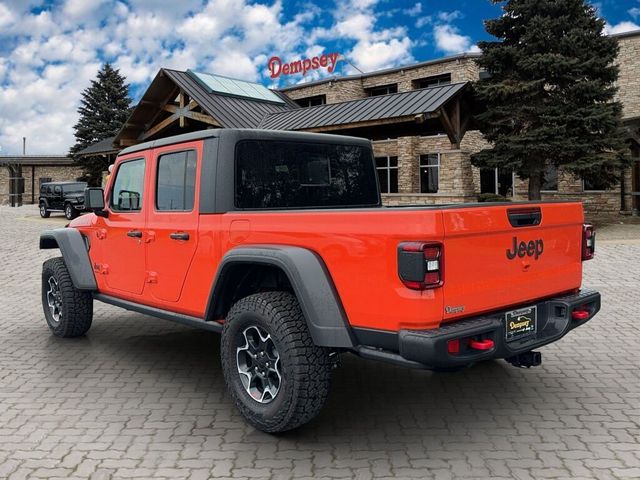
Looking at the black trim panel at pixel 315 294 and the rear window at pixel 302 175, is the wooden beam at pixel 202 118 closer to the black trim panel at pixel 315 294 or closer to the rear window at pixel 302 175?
the rear window at pixel 302 175

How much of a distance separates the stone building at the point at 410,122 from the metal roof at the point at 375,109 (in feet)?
0.16

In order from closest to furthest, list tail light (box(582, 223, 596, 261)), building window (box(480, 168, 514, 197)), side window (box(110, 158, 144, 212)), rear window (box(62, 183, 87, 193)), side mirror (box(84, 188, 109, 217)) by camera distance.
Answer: tail light (box(582, 223, 596, 261)), side window (box(110, 158, 144, 212)), side mirror (box(84, 188, 109, 217)), building window (box(480, 168, 514, 197)), rear window (box(62, 183, 87, 193))

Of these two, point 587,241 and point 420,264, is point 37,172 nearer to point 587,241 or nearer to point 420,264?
point 587,241

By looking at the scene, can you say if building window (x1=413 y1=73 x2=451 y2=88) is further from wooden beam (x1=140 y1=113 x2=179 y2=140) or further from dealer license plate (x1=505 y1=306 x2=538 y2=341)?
dealer license plate (x1=505 y1=306 x2=538 y2=341)

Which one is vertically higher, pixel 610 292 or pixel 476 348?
pixel 476 348

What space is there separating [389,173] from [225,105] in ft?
30.0

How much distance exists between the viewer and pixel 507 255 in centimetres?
371

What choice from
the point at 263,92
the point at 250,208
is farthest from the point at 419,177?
the point at 250,208

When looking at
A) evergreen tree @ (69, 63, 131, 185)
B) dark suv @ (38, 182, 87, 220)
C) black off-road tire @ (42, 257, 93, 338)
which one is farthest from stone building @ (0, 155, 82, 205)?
black off-road tire @ (42, 257, 93, 338)

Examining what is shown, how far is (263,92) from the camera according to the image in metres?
30.8

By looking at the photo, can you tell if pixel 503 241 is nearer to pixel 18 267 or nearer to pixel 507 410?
pixel 507 410

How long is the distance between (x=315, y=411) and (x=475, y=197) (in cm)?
2195

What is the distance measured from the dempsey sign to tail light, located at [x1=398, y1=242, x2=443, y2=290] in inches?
1535

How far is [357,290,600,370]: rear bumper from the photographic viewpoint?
10.5ft
